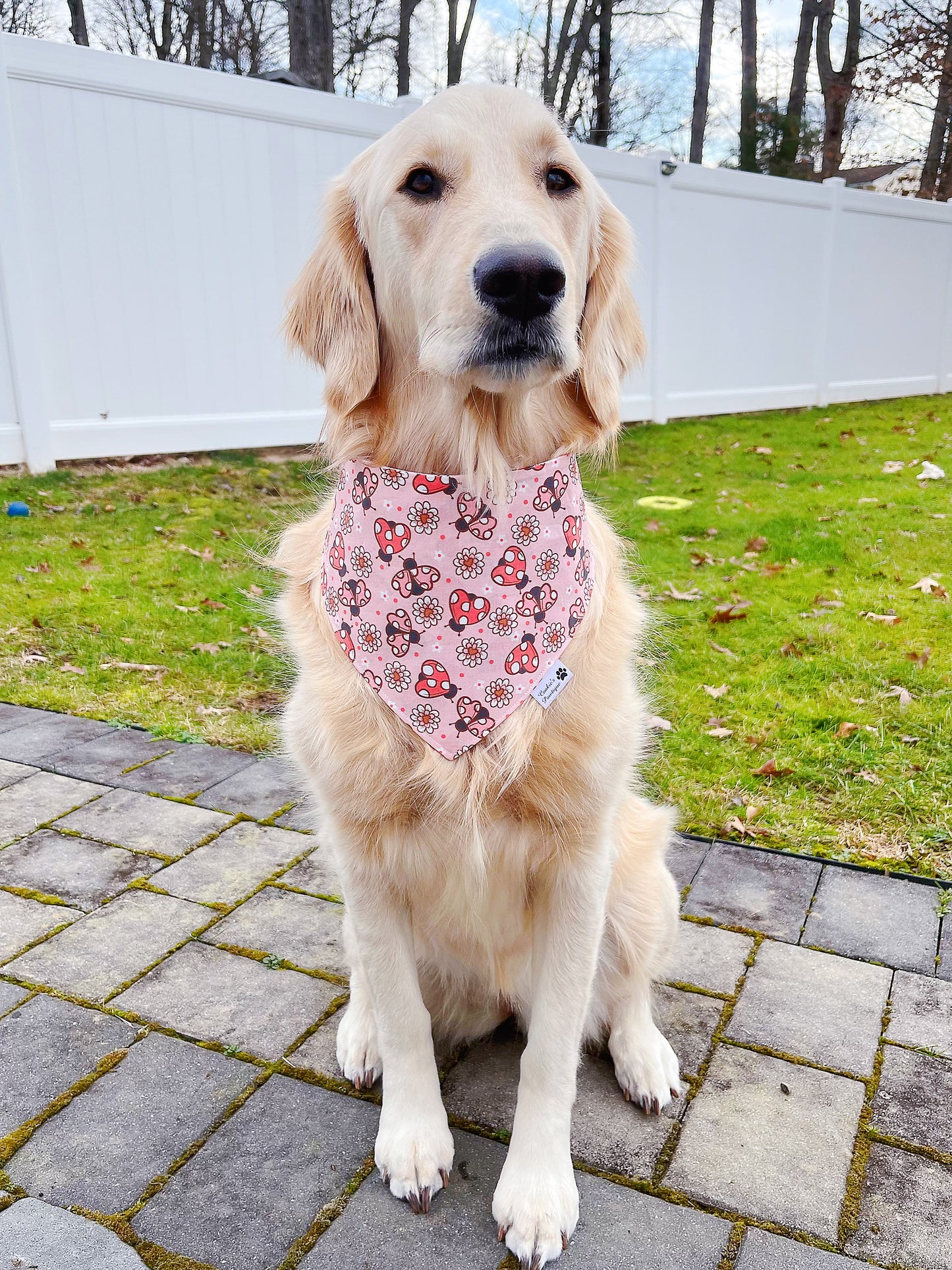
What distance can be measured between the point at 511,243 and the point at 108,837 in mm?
2078

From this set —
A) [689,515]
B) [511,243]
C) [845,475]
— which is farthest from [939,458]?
[511,243]

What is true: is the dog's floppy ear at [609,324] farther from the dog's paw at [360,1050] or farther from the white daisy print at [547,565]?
the dog's paw at [360,1050]

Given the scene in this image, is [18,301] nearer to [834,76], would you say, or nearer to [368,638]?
[368,638]

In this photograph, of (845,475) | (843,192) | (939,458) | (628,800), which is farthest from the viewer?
(843,192)

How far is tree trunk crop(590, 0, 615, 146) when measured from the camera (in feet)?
53.3

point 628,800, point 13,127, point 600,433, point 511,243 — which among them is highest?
point 13,127

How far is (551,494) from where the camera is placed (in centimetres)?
176

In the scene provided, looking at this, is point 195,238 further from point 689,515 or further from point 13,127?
point 689,515

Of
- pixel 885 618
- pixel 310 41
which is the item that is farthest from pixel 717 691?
pixel 310 41

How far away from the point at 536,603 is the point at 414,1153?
1.01m

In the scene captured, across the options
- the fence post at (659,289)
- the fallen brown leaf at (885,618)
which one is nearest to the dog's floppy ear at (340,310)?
the fallen brown leaf at (885,618)

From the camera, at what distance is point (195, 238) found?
6516 millimetres

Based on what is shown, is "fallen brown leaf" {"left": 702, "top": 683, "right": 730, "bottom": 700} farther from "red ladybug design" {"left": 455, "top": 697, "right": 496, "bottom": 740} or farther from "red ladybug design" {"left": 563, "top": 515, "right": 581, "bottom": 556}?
"red ladybug design" {"left": 455, "top": 697, "right": 496, "bottom": 740}

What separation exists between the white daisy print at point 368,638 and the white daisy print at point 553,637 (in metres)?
0.30
